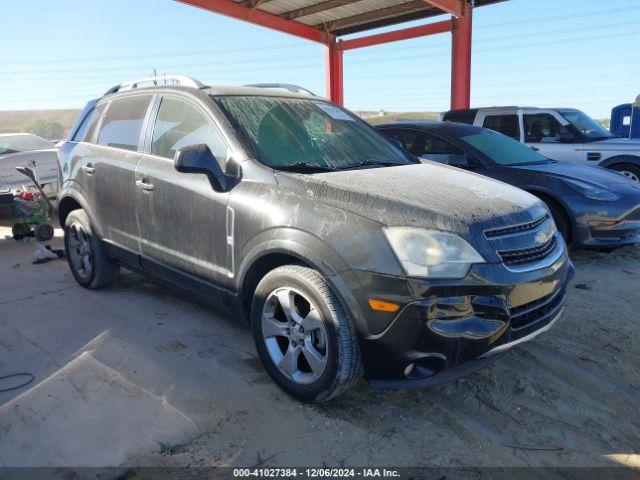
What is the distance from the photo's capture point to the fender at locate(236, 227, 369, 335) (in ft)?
8.10

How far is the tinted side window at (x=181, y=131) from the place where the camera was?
3285mm

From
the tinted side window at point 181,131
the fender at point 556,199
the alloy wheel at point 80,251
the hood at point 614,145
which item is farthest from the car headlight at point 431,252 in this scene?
the hood at point 614,145

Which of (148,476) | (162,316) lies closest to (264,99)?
(162,316)

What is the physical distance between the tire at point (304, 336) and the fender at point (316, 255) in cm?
7

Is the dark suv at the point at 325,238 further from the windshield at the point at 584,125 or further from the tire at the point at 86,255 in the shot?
the windshield at the point at 584,125

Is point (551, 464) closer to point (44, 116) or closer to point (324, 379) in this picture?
point (324, 379)

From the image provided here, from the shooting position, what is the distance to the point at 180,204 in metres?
3.42

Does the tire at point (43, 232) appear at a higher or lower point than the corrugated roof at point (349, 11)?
lower

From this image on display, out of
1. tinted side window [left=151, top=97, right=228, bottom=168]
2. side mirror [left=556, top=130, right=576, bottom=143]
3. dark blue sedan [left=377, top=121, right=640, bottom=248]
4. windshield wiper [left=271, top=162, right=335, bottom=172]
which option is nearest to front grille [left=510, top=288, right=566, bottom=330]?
windshield wiper [left=271, top=162, right=335, bottom=172]

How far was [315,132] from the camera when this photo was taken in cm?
358

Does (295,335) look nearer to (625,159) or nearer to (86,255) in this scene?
(86,255)

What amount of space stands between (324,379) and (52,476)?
4.38 feet

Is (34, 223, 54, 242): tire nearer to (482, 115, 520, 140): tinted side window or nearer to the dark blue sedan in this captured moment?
the dark blue sedan

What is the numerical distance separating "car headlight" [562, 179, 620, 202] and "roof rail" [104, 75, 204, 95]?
13.3 ft
